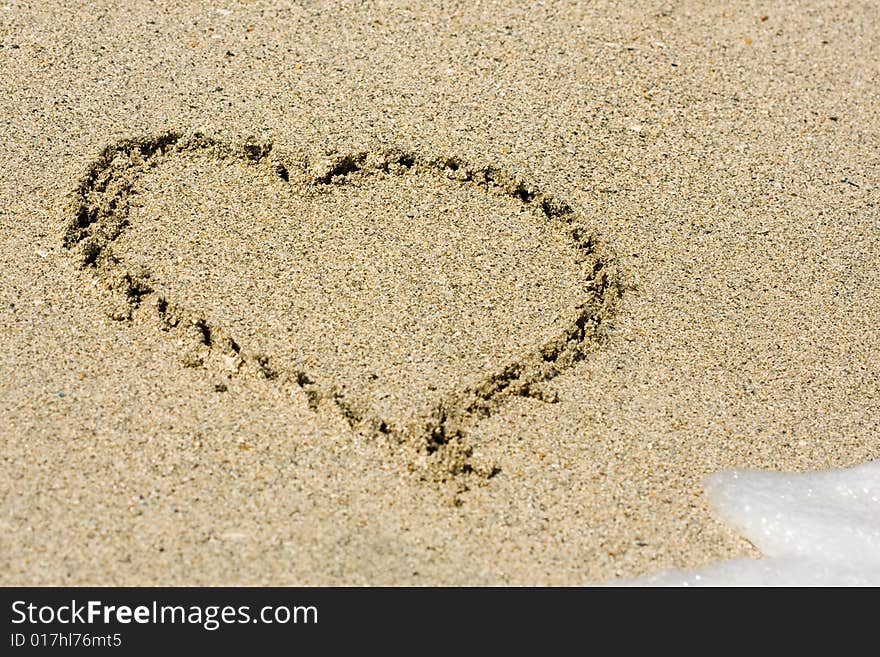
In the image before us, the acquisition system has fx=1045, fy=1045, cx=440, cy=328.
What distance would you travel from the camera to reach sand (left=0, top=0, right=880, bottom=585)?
1926mm

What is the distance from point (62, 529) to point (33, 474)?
14 centimetres

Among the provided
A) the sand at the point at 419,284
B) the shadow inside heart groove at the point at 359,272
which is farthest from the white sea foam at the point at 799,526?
the shadow inside heart groove at the point at 359,272

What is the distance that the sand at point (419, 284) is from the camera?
193 cm

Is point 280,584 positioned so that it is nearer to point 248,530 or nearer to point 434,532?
point 248,530

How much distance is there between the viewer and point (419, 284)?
2330 mm

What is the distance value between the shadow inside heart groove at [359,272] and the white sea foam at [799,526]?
430mm

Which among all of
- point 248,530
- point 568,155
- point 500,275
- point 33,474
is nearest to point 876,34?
point 568,155

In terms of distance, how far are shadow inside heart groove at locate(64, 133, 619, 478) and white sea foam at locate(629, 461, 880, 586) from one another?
43 centimetres

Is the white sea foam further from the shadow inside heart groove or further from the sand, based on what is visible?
the shadow inside heart groove

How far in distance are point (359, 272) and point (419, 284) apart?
14 cm

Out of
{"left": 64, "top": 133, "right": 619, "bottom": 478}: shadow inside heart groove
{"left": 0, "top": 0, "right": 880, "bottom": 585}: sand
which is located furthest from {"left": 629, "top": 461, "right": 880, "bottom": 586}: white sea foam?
{"left": 64, "top": 133, "right": 619, "bottom": 478}: shadow inside heart groove

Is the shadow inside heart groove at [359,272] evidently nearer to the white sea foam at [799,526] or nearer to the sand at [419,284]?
the sand at [419,284]

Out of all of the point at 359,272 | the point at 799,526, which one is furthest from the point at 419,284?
the point at 799,526

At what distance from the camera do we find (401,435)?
204cm
